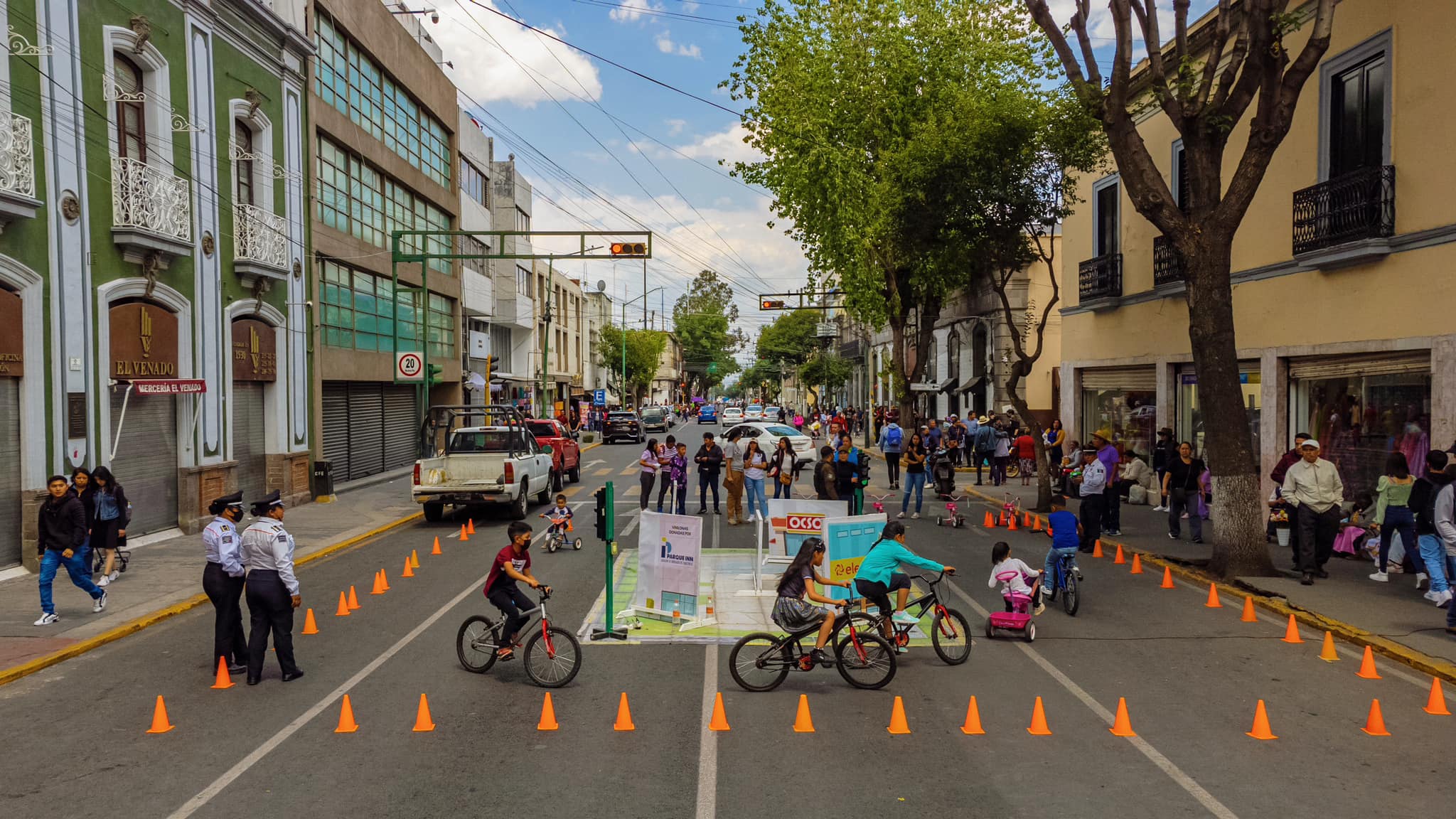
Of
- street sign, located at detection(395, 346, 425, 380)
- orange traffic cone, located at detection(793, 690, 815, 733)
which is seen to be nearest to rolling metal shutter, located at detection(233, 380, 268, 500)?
street sign, located at detection(395, 346, 425, 380)

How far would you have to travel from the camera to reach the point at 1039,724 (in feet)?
24.9

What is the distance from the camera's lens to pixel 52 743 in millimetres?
7621

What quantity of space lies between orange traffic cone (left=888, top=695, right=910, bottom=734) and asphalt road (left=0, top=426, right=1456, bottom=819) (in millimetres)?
85

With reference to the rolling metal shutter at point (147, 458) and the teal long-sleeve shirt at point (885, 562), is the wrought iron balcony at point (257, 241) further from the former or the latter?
the teal long-sleeve shirt at point (885, 562)

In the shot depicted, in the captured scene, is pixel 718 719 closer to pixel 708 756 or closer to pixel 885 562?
pixel 708 756

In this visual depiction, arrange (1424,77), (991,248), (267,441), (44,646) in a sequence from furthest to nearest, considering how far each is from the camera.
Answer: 1. (267,441)
2. (991,248)
3. (1424,77)
4. (44,646)

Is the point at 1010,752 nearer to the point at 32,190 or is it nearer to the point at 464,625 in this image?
the point at 464,625

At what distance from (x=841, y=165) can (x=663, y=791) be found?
92.0 feet

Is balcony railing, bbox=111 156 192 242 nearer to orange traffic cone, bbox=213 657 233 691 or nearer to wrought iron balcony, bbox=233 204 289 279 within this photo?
wrought iron balcony, bbox=233 204 289 279

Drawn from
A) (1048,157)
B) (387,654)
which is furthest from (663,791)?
(1048,157)

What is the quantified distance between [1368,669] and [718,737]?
244 inches

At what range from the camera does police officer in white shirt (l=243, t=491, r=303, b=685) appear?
29.7 ft

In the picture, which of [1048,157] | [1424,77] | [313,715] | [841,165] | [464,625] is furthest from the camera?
[841,165]

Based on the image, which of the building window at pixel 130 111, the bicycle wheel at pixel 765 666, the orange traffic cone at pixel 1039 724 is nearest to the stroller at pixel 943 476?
the bicycle wheel at pixel 765 666
